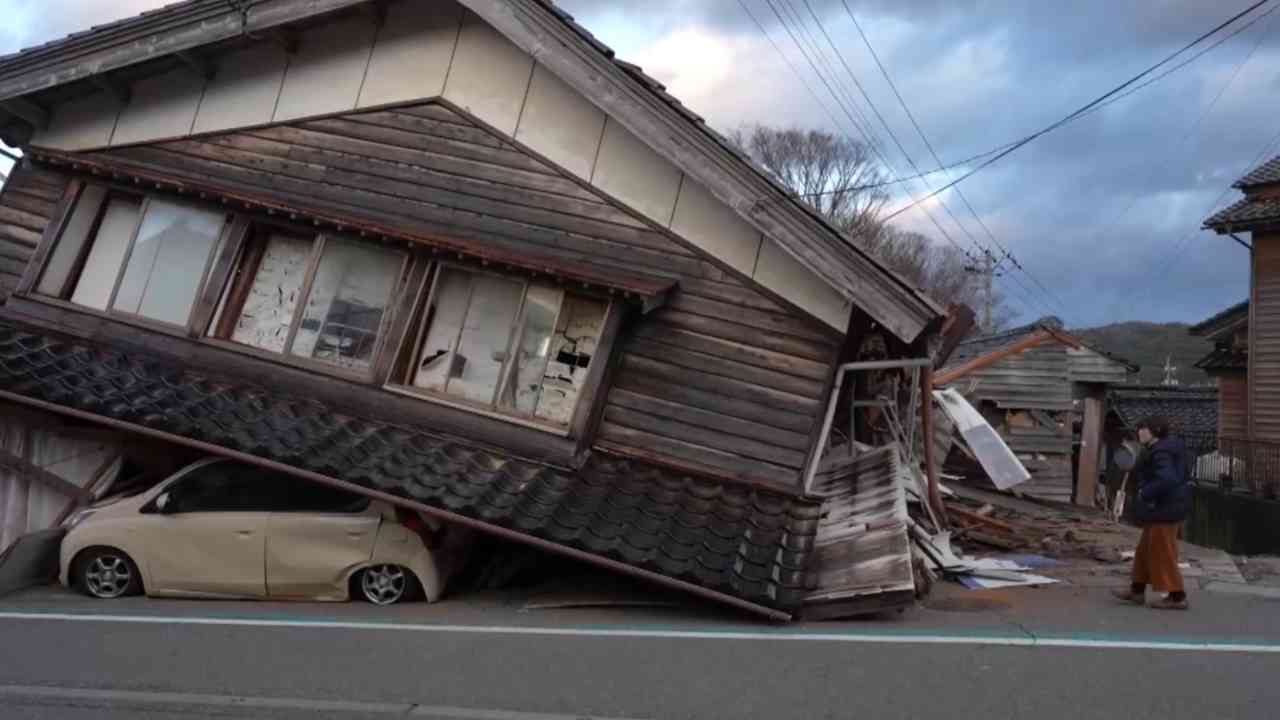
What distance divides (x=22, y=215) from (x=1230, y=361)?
26.2m

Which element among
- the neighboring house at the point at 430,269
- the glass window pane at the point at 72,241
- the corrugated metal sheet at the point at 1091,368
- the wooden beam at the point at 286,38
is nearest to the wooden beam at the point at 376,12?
the neighboring house at the point at 430,269

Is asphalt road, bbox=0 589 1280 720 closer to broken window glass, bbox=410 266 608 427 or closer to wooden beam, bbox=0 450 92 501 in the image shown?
wooden beam, bbox=0 450 92 501

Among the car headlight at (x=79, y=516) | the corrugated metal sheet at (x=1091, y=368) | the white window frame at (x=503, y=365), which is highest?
the corrugated metal sheet at (x=1091, y=368)

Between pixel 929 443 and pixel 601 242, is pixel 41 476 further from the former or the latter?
pixel 929 443

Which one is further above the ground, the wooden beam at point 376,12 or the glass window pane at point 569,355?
the wooden beam at point 376,12

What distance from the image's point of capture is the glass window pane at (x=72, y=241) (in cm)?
1209

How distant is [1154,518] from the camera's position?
8992 millimetres

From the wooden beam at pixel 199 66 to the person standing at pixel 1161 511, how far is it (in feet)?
36.4

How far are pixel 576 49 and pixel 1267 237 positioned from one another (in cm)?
1881

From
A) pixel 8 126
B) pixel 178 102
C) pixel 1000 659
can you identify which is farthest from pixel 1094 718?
pixel 8 126

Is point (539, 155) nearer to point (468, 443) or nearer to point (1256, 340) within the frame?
point (468, 443)

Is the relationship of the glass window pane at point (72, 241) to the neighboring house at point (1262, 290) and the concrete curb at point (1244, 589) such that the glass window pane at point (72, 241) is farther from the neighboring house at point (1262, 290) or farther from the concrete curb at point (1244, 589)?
the neighboring house at point (1262, 290)

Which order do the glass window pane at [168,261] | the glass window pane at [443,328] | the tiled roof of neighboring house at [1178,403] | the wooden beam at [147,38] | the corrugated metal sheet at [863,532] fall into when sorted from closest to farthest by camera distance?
the corrugated metal sheet at [863,532] < the glass window pane at [443,328] < the wooden beam at [147,38] < the glass window pane at [168,261] < the tiled roof of neighboring house at [1178,403]

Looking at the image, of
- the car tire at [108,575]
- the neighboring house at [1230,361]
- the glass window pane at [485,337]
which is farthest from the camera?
the neighboring house at [1230,361]
